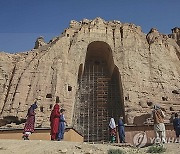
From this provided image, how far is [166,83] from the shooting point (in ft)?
70.4

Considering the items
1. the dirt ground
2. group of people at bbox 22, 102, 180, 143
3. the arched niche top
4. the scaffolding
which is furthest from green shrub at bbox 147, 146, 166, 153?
the arched niche top

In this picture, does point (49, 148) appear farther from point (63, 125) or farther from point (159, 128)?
point (159, 128)

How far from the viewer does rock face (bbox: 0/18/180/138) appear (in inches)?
774

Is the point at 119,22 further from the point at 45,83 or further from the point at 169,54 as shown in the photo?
the point at 45,83

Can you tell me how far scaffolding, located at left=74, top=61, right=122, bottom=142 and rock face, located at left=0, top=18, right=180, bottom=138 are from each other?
0.24m

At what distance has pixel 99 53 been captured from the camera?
24141 millimetres

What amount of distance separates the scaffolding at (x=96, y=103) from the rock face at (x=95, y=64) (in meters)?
0.24

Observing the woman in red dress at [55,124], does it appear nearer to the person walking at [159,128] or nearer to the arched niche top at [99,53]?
the person walking at [159,128]

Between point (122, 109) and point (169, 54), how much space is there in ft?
20.2

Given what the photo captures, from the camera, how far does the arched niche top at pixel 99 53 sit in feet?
76.4

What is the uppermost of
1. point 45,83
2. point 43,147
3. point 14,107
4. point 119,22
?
point 119,22

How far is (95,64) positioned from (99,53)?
36.0 inches

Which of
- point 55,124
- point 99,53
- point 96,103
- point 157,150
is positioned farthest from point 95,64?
point 157,150

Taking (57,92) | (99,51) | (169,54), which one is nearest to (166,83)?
(169,54)
